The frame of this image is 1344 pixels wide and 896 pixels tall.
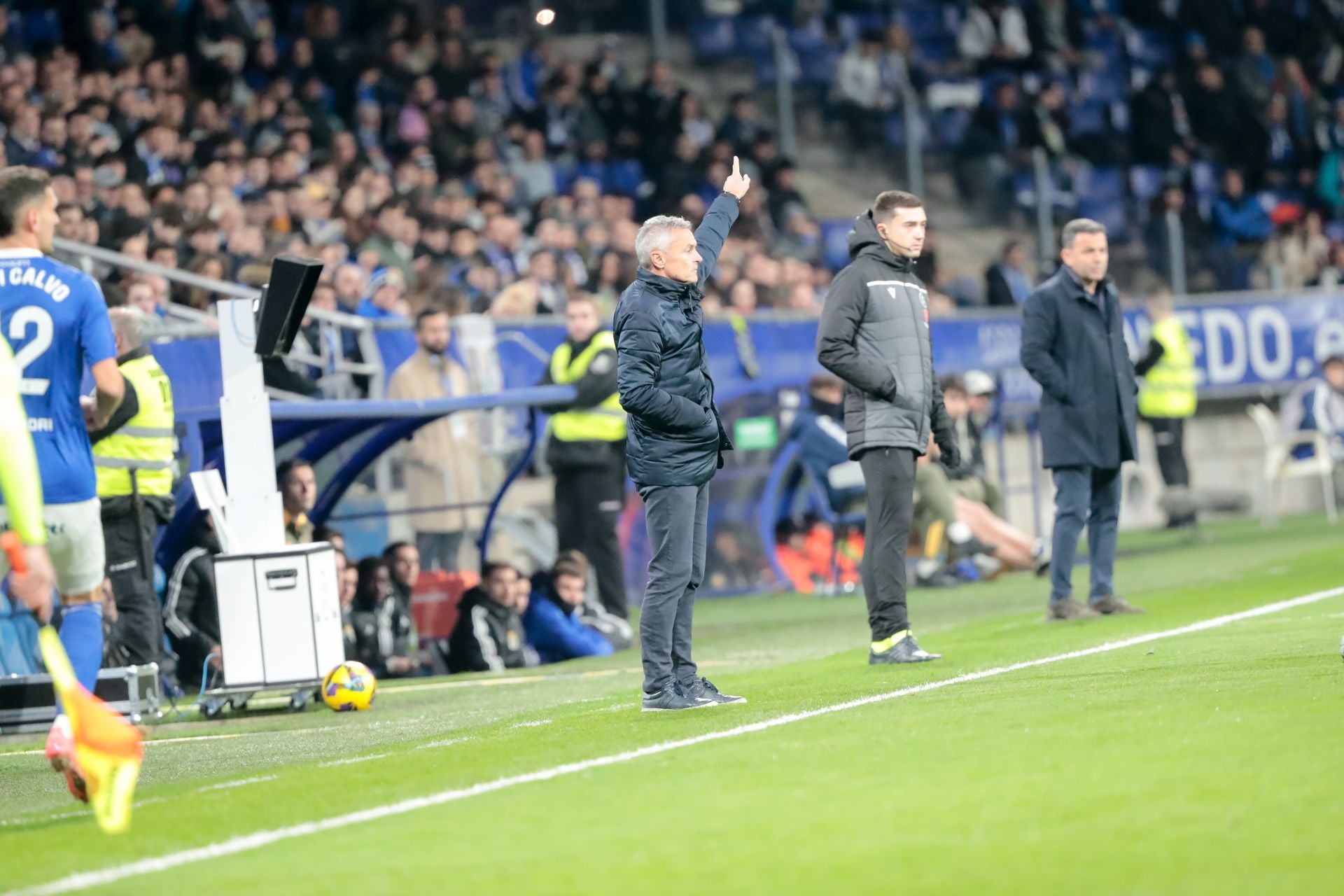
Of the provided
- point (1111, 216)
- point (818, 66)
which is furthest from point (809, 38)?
point (1111, 216)

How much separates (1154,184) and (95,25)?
1343 centimetres

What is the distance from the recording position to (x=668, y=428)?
8609mm

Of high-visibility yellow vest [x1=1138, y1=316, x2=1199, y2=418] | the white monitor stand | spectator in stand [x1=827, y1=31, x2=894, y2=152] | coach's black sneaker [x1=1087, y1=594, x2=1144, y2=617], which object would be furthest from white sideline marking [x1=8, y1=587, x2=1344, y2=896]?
spectator in stand [x1=827, y1=31, x2=894, y2=152]

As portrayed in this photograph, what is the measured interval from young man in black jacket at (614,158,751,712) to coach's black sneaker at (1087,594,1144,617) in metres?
4.04

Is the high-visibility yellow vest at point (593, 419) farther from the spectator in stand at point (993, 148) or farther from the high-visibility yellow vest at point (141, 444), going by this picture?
the spectator in stand at point (993, 148)

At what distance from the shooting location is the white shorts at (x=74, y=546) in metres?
7.25

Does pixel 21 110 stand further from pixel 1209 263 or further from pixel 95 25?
pixel 1209 263

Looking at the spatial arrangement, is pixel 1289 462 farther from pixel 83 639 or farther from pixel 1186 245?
pixel 83 639

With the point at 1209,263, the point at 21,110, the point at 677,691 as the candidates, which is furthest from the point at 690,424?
the point at 1209,263

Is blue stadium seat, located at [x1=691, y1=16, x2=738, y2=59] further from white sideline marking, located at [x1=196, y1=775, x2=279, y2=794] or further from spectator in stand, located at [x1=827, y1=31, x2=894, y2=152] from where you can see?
white sideline marking, located at [x1=196, y1=775, x2=279, y2=794]

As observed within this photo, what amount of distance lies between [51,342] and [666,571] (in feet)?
8.78

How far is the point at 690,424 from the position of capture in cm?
859

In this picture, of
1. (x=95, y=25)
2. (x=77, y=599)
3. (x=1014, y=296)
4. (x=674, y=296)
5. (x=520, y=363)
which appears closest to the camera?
(x=77, y=599)

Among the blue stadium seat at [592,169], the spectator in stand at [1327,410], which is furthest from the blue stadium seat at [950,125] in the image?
the spectator in stand at [1327,410]
